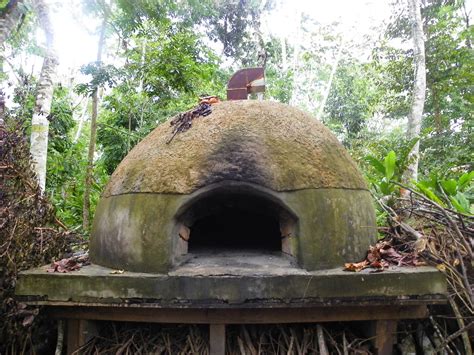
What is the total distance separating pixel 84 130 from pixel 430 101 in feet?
58.9

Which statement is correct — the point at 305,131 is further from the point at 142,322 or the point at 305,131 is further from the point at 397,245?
the point at 142,322

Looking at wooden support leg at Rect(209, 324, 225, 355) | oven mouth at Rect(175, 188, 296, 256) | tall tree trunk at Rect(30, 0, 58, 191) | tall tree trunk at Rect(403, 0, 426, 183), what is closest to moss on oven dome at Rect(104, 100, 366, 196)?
oven mouth at Rect(175, 188, 296, 256)

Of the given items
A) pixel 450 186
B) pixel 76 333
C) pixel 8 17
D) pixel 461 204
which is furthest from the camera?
pixel 8 17

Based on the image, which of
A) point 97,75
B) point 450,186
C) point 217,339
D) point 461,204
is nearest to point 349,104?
point 97,75

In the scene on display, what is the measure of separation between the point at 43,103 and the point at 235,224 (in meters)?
3.47

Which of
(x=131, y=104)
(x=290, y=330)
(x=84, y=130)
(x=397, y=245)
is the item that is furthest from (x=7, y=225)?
(x=84, y=130)

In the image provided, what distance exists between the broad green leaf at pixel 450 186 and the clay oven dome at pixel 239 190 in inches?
53.3

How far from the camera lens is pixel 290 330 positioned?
2.81 meters

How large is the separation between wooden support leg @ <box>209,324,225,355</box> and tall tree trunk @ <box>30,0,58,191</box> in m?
3.62

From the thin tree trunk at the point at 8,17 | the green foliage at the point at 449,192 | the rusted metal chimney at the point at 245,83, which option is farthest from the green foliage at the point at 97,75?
the green foliage at the point at 449,192

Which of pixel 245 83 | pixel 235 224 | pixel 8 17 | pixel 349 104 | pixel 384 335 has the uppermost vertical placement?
pixel 349 104

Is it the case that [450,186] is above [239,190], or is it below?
above

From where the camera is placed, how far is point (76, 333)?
2.78 m

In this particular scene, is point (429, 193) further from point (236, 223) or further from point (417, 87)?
point (417, 87)
